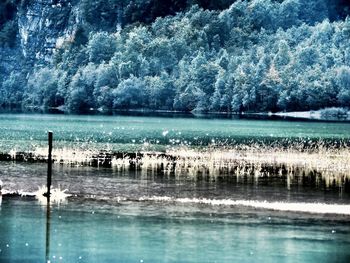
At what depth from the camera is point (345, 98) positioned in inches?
7633

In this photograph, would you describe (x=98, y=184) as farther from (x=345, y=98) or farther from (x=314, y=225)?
(x=345, y=98)

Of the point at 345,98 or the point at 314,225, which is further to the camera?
the point at 345,98

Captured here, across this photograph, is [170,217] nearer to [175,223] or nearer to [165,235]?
[175,223]

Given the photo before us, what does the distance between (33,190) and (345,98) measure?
505 feet

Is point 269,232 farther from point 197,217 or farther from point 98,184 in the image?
point 98,184

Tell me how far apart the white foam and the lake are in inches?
1.5

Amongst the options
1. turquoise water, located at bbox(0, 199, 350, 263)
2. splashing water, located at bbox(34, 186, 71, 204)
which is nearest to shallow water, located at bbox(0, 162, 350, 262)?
turquoise water, located at bbox(0, 199, 350, 263)

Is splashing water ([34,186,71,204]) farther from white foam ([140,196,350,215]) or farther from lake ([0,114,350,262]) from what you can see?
white foam ([140,196,350,215])

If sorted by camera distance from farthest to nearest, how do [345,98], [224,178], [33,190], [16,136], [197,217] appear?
[345,98] < [16,136] < [224,178] < [33,190] < [197,217]

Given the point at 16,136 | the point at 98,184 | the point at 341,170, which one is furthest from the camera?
the point at 16,136

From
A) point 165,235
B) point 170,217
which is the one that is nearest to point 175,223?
point 170,217

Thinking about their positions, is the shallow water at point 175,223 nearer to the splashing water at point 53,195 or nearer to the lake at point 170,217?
the lake at point 170,217

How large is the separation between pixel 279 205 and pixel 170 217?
6631 mm

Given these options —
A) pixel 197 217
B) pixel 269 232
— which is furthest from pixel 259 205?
pixel 269 232
